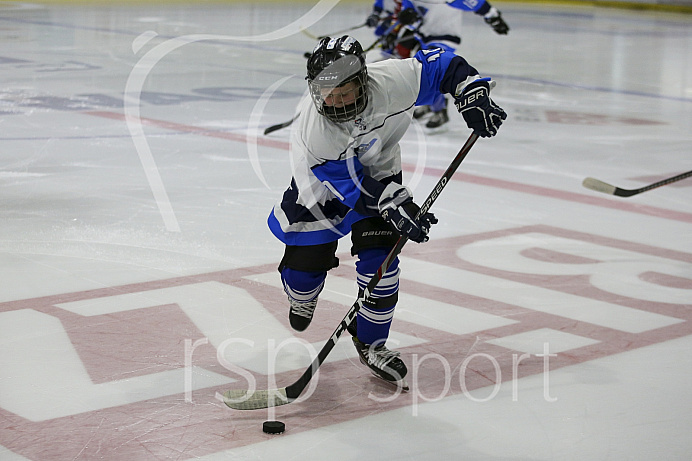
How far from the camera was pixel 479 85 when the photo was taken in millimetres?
2705

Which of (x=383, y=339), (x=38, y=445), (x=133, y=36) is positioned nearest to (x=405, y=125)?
(x=383, y=339)

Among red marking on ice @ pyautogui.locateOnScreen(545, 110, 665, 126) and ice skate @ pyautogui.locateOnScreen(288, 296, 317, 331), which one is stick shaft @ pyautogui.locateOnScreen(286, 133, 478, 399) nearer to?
ice skate @ pyautogui.locateOnScreen(288, 296, 317, 331)

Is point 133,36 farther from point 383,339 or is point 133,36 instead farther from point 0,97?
point 383,339

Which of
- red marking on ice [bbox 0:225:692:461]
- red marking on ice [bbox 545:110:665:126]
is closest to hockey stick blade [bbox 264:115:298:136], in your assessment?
red marking on ice [bbox 545:110:665:126]

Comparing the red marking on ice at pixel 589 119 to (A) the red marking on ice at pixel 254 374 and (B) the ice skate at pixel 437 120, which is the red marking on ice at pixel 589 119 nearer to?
(B) the ice skate at pixel 437 120

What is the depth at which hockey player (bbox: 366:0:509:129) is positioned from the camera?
705cm

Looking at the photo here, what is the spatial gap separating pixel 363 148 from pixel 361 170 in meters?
0.07

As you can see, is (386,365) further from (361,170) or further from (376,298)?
(361,170)

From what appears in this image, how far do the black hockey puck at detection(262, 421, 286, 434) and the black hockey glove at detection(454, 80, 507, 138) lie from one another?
94cm

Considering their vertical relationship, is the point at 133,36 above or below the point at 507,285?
below

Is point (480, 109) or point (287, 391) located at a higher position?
point (480, 109)

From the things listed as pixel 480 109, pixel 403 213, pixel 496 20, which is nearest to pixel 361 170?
pixel 403 213

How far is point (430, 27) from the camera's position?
7.15 metres

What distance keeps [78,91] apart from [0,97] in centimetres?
65
